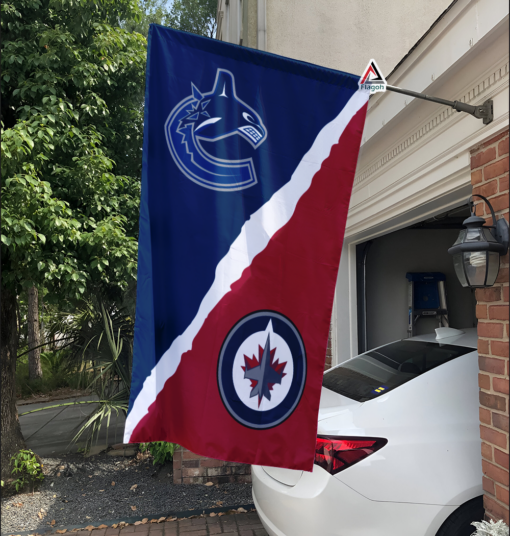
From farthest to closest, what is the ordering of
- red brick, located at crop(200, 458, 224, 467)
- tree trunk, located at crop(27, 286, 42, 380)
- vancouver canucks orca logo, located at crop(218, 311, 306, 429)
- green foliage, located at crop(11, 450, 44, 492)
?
tree trunk, located at crop(27, 286, 42, 380)
green foliage, located at crop(11, 450, 44, 492)
red brick, located at crop(200, 458, 224, 467)
vancouver canucks orca logo, located at crop(218, 311, 306, 429)

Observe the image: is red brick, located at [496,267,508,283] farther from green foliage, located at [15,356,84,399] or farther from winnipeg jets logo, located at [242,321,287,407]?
green foliage, located at [15,356,84,399]

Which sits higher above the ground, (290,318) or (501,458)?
(290,318)

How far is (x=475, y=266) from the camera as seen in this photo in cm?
267

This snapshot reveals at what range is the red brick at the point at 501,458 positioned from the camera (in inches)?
101

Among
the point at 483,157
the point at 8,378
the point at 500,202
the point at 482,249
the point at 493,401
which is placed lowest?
the point at 8,378

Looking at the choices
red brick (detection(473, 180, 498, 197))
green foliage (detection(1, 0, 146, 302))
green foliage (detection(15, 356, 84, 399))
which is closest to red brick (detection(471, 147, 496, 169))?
red brick (detection(473, 180, 498, 197))

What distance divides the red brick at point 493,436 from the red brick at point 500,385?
223mm

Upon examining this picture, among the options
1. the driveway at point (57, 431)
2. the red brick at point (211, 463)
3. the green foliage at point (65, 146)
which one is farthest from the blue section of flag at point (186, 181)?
the driveway at point (57, 431)

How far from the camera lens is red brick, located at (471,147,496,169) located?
2809 millimetres

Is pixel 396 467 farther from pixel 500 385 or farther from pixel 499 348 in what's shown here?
pixel 499 348

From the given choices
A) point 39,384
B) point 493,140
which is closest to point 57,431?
point 39,384

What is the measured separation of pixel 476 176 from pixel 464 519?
1.96 metres

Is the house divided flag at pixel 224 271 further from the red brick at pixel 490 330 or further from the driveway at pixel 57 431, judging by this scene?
the driveway at pixel 57 431

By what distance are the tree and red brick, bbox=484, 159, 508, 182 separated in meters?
3.71
